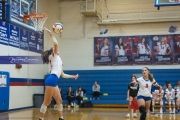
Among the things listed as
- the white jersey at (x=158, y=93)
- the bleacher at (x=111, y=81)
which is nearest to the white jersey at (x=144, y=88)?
the white jersey at (x=158, y=93)

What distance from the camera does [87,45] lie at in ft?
69.1

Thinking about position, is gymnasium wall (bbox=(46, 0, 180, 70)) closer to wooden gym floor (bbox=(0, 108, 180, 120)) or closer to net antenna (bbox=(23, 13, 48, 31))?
net antenna (bbox=(23, 13, 48, 31))

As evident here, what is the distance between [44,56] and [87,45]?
13.4 metres

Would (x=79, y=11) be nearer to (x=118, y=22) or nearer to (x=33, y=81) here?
(x=118, y=22)

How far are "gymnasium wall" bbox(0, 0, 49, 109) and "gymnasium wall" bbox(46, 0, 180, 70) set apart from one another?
1.56 metres

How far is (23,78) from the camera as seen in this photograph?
17859mm

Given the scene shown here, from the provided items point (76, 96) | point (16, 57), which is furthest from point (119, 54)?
point (16, 57)

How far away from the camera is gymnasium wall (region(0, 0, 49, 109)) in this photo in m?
16.3

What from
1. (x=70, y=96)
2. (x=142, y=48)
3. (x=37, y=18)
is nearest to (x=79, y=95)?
(x=70, y=96)

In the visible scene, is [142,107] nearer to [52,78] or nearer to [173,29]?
[52,78]

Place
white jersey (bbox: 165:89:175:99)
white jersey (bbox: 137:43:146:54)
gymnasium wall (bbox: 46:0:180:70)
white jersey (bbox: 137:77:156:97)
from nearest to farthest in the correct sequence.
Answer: white jersey (bbox: 137:77:156:97), white jersey (bbox: 165:89:175:99), white jersey (bbox: 137:43:146:54), gymnasium wall (bbox: 46:0:180:70)

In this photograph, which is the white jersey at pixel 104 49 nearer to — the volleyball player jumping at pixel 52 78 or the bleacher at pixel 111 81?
the bleacher at pixel 111 81

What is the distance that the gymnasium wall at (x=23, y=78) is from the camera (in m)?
16.3

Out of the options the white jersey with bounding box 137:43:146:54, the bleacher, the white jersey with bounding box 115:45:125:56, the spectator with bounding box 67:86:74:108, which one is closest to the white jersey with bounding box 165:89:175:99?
the bleacher
